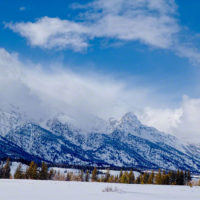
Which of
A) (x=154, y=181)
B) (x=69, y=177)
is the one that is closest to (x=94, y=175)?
(x=69, y=177)

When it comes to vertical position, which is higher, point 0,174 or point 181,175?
point 181,175

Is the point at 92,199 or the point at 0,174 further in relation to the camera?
the point at 0,174

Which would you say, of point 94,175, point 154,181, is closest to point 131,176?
point 154,181

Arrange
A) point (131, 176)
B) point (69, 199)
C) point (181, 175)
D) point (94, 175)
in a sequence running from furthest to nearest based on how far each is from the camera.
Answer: point (94, 175)
point (131, 176)
point (181, 175)
point (69, 199)

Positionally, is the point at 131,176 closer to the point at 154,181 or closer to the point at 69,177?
the point at 154,181

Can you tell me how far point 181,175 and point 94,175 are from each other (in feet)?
137

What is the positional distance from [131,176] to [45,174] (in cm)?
4117

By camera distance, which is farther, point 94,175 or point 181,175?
point 94,175

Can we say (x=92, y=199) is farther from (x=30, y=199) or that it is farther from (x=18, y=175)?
(x=18, y=175)

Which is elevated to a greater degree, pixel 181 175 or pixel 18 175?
pixel 181 175

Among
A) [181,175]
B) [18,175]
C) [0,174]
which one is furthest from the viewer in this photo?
[181,175]

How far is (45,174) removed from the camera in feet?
292

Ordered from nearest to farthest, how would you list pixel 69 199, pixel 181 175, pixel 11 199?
pixel 11 199 < pixel 69 199 < pixel 181 175

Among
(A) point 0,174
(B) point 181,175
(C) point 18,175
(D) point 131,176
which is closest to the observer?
(C) point 18,175
